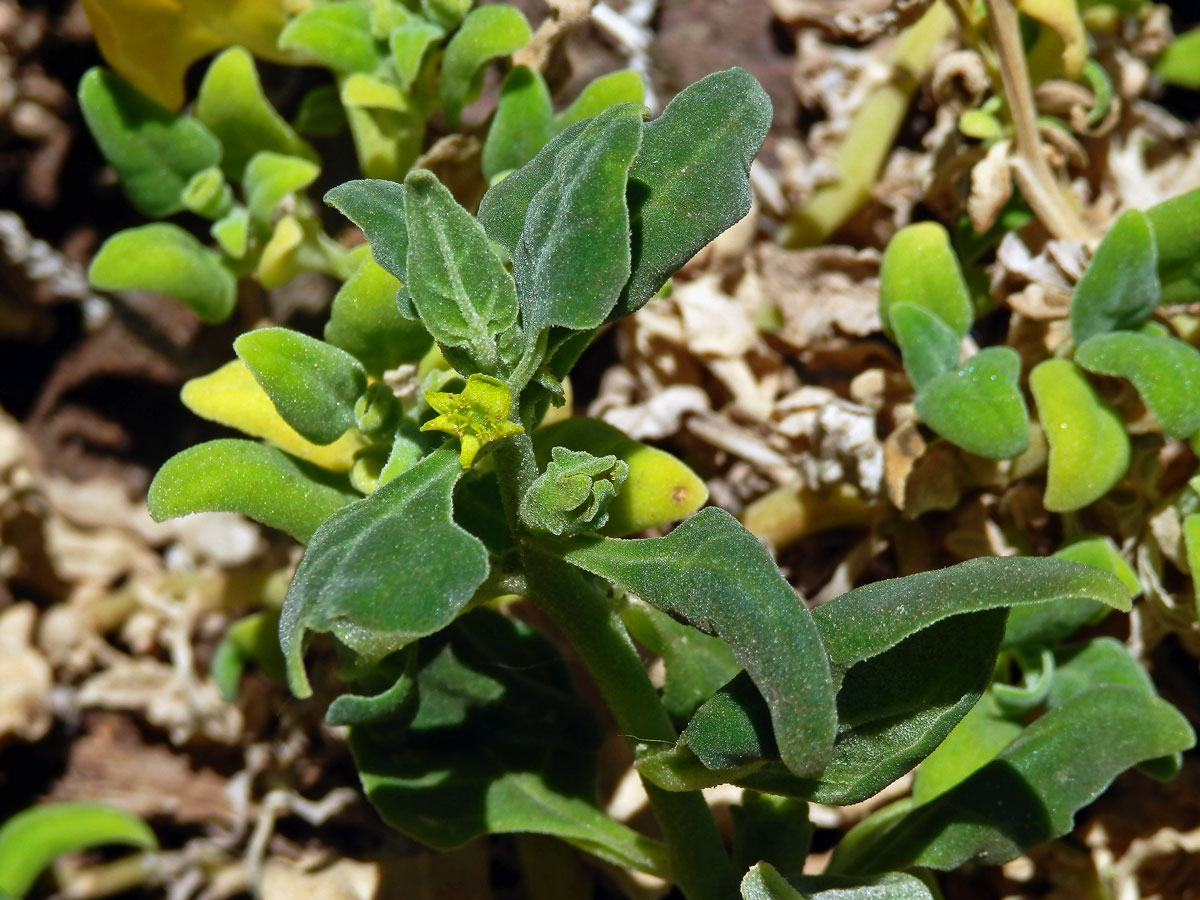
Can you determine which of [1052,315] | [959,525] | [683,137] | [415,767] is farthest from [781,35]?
[415,767]

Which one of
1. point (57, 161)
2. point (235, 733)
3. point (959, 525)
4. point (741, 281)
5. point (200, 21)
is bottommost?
point (235, 733)

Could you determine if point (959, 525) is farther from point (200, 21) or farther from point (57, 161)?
point (57, 161)

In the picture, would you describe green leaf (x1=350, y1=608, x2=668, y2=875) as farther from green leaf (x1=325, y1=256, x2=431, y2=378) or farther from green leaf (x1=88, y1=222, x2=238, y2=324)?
green leaf (x1=88, y1=222, x2=238, y2=324)

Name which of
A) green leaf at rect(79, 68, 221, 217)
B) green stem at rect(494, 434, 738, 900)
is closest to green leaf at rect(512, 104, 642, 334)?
green stem at rect(494, 434, 738, 900)

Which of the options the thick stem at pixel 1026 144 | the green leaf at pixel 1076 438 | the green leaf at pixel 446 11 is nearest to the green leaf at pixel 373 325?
the green leaf at pixel 446 11

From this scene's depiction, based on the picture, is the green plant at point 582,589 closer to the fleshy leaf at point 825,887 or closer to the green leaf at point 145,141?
the fleshy leaf at point 825,887

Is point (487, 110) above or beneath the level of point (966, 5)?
beneath

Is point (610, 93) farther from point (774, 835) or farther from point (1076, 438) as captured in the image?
point (774, 835)
